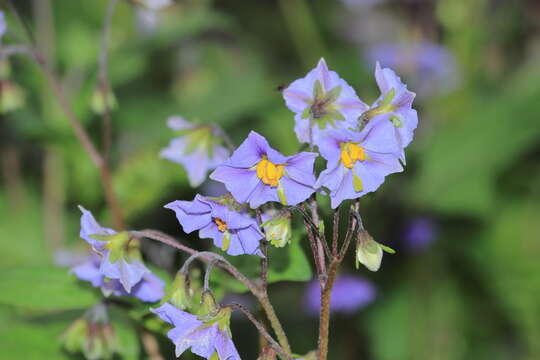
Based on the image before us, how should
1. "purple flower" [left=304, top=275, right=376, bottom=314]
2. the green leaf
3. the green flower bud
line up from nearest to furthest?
the green leaf, the green flower bud, "purple flower" [left=304, top=275, right=376, bottom=314]

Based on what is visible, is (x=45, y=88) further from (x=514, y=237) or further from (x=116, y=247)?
(x=514, y=237)

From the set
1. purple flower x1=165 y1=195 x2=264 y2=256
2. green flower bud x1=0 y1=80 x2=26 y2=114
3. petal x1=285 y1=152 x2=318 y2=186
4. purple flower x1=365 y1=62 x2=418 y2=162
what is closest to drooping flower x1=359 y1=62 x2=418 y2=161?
purple flower x1=365 y1=62 x2=418 y2=162

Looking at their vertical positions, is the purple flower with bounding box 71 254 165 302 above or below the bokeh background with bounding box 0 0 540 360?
below

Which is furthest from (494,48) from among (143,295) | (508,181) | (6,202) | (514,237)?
(143,295)

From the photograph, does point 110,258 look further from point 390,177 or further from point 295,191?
point 390,177

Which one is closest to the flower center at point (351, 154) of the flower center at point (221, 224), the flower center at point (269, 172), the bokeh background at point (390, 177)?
the flower center at point (269, 172)

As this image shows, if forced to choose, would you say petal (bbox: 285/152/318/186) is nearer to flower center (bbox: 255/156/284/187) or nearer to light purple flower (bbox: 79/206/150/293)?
flower center (bbox: 255/156/284/187)
